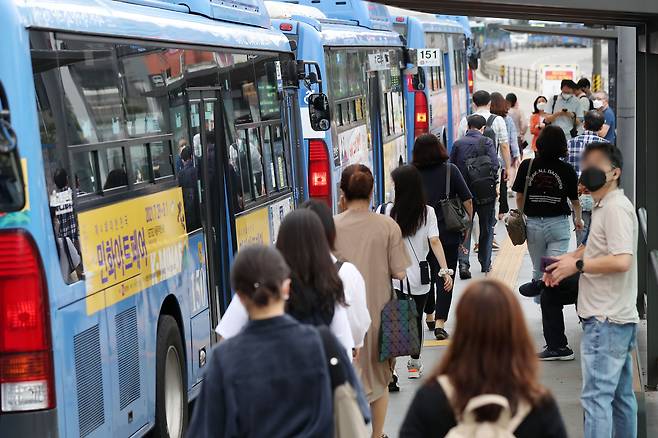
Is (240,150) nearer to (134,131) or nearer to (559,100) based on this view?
(134,131)

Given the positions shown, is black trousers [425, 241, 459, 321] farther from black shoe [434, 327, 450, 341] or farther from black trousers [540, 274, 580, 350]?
black trousers [540, 274, 580, 350]

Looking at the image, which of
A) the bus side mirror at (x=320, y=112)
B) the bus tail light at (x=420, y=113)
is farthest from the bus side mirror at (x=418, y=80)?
the bus side mirror at (x=320, y=112)

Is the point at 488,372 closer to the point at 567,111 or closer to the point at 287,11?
the point at 287,11

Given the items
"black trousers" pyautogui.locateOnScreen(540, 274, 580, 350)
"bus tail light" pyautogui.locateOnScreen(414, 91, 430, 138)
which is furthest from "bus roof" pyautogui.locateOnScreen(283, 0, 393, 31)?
"black trousers" pyautogui.locateOnScreen(540, 274, 580, 350)

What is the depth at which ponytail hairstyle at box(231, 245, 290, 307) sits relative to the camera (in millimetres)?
4246

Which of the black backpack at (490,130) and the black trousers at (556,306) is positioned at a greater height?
the black backpack at (490,130)

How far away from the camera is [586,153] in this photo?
690 centimetres

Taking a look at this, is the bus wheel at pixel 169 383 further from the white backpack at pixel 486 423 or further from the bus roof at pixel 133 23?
the white backpack at pixel 486 423

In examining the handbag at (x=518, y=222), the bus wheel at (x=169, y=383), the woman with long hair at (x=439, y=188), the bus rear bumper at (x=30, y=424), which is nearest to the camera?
the bus rear bumper at (x=30, y=424)

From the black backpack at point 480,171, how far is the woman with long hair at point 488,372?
30.6ft

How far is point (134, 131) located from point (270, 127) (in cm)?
394

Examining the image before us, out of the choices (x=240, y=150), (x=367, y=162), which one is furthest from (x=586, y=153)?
(x=367, y=162)

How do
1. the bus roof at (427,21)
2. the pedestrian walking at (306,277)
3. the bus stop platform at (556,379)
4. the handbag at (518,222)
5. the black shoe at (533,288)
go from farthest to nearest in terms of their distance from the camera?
the bus roof at (427,21) < the handbag at (518,222) < the black shoe at (533,288) < the bus stop platform at (556,379) < the pedestrian walking at (306,277)

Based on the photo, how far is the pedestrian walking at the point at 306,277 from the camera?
17.5ft
